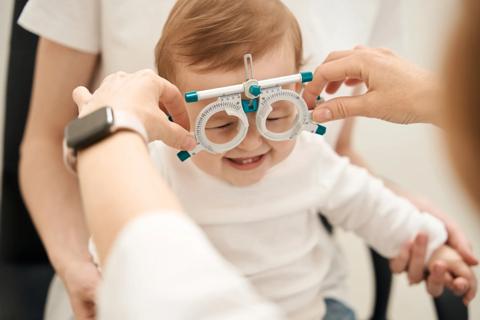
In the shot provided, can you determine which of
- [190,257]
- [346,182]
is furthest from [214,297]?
[346,182]

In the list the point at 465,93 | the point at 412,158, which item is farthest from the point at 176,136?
the point at 412,158

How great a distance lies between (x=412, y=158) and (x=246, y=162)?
54 centimetres

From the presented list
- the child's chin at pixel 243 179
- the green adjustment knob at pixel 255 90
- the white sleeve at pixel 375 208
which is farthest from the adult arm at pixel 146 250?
the white sleeve at pixel 375 208

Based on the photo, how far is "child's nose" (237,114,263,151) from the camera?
531 mm

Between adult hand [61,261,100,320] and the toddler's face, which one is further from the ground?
the toddler's face

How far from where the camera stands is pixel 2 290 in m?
0.77

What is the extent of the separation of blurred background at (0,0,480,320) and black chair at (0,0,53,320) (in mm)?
33

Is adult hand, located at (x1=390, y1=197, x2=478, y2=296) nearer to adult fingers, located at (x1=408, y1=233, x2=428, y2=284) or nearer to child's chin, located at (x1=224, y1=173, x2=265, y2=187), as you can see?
adult fingers, located at (x1=408, y1=233, x2=428, y2=284)

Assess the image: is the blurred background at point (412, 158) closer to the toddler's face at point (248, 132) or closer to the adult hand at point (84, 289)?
the toddler's face at point (248, 132)

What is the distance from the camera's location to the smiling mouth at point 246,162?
1.96 ft

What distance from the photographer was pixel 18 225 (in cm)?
87

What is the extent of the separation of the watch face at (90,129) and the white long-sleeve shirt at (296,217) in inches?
8.8

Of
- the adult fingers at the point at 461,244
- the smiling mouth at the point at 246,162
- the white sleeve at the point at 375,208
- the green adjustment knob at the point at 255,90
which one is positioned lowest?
the adult fingers at the point at 461,244

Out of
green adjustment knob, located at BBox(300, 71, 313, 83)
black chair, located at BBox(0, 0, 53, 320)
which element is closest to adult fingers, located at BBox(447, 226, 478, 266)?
green adjustment knob, located at BBox(300, 71, 313, 83)
